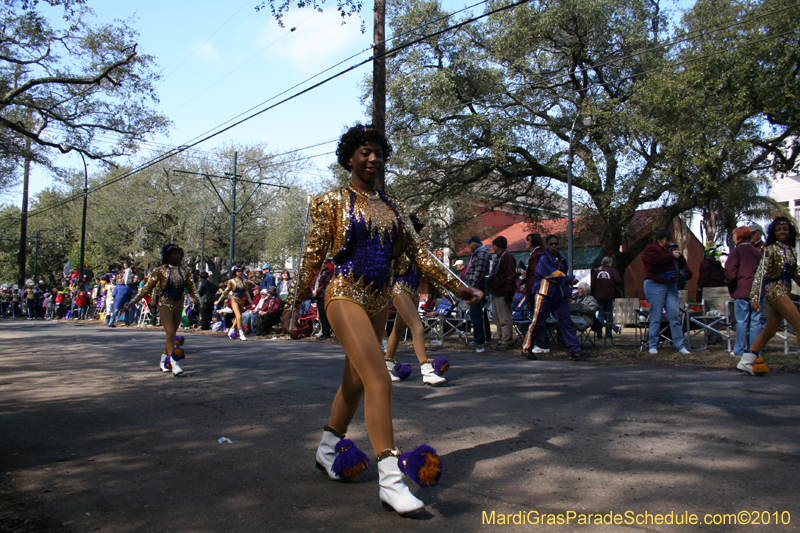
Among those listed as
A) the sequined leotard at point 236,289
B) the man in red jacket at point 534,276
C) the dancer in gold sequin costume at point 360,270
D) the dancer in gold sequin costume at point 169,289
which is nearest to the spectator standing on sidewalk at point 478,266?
the man in red jacket at point 534,276

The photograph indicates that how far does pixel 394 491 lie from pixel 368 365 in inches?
25.2

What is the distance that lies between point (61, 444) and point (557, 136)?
77.2ft

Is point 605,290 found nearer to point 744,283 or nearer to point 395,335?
point 744,283

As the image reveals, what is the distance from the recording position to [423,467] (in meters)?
2.98

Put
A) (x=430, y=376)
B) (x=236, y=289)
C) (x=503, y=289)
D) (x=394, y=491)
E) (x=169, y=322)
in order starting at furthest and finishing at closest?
(x=236, y=289), (x=503, y=289), (x=169, y=322), (x=430, y=376), (x=394, y=491)

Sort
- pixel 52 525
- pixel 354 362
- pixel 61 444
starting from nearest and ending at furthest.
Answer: pixel 52 525
pixel 354 362
pixel 61 444

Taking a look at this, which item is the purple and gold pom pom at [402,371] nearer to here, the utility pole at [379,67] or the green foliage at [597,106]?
the utility pole at [379,67]

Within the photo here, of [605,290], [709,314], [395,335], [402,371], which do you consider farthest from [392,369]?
[605,290]

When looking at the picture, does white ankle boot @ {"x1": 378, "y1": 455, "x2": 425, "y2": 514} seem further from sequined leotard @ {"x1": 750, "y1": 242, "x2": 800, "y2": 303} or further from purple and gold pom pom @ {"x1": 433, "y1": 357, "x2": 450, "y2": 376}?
sequined leotard @ {"x1": 750, "y1": 242, "x2": 800, "y2": 303}

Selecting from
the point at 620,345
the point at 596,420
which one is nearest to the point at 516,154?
the point at 620,345

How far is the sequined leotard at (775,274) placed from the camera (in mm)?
7098

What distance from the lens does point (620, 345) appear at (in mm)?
11703

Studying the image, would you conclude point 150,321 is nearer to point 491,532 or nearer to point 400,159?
point 400,159

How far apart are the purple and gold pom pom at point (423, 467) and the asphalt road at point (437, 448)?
7.4 inches
